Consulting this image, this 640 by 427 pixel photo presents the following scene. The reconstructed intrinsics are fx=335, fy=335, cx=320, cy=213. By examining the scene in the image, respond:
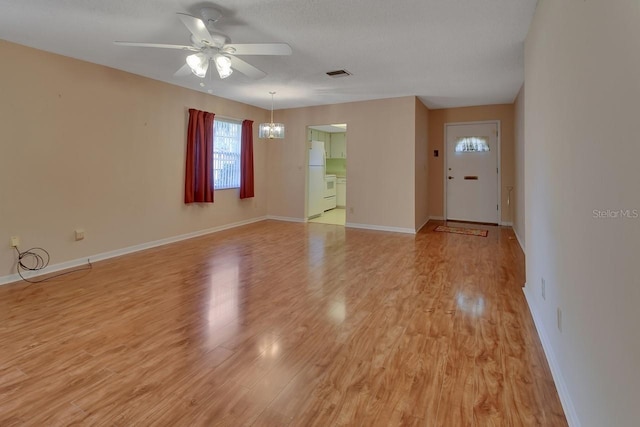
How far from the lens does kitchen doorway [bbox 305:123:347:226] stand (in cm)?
732

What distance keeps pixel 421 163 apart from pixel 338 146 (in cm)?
349

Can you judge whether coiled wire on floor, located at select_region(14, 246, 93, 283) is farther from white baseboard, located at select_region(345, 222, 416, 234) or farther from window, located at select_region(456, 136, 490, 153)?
window, located at select_region(456, 136, 490, 153)

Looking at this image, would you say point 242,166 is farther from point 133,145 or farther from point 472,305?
point 472,305

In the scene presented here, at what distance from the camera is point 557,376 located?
1.78 metres

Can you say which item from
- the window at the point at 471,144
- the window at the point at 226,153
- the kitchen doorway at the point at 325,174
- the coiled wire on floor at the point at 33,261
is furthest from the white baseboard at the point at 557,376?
the window at the point at 226,153

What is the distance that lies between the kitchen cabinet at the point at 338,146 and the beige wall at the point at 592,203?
719 cm

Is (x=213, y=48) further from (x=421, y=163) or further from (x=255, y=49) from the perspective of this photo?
(x=421, y=163)

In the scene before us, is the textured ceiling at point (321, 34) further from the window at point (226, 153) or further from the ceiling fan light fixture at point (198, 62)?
the window at point (226, 153)

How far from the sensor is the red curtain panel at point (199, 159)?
5387 mm

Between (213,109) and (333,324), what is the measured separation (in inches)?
186

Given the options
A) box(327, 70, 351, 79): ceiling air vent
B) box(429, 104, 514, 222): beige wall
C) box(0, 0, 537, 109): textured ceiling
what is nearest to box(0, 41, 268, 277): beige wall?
box(0, 0, 537, 109): textured ceiling

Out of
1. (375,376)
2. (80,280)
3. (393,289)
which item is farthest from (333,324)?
(80,280)

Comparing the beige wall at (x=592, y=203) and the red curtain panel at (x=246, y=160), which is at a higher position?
the red curtain panel at (x=246, y=160)

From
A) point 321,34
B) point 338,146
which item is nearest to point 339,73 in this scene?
point 321,34
